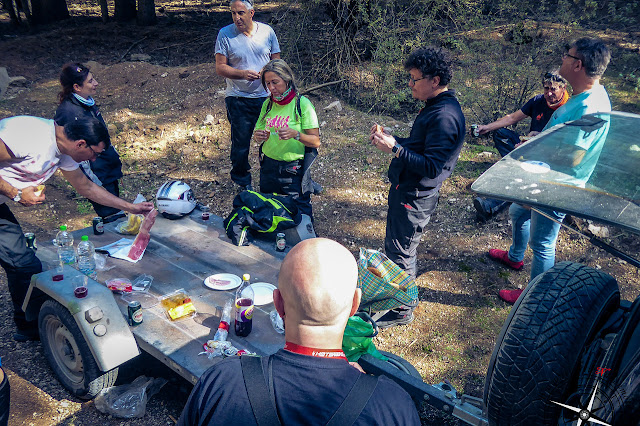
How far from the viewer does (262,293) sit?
12.4 feet

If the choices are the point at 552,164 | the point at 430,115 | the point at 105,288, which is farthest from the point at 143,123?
the point at 552,164

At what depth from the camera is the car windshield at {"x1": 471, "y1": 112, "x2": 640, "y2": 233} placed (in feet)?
7.97

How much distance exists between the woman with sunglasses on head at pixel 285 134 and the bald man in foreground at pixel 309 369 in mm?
2968

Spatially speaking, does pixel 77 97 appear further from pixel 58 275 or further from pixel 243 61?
pixel 58 275

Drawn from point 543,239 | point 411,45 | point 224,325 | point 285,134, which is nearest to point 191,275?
point 224,325

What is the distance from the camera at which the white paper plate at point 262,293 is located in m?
3.71

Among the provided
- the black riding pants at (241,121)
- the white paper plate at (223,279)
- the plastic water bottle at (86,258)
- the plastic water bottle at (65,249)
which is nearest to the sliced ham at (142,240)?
the plastic water bottle at (86,258)

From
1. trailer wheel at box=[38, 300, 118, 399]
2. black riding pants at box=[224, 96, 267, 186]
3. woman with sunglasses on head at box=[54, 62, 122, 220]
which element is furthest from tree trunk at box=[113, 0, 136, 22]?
trailer wheel at box=[38, 300, 118, 399]

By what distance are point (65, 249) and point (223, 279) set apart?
1375 millimetres

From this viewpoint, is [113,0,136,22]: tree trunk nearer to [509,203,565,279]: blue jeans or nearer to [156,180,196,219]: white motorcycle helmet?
[156,180,196,219]: white motorcycle helmet

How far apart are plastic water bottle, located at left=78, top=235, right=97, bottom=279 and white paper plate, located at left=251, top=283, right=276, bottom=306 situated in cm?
131

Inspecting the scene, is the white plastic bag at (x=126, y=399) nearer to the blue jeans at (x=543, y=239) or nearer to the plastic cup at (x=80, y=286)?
the plastic cup at (x=80, y=286)

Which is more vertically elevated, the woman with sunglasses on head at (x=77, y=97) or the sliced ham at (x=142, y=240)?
the woman with sunglasses on head at (x=77, y=97)

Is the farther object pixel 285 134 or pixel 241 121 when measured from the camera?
pixel 241 121
